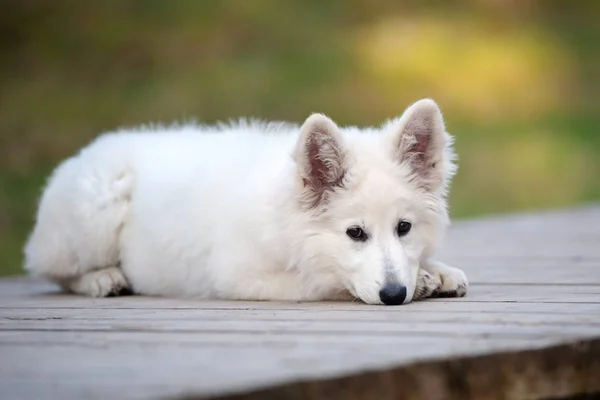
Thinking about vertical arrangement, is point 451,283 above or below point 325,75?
below

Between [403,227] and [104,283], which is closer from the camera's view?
[403,227]

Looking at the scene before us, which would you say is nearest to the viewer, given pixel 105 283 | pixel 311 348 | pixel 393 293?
pixel 311 348

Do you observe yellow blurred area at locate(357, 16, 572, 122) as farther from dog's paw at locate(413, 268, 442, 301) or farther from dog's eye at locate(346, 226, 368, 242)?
dog's eye at locate(346, 226, 368, 242)

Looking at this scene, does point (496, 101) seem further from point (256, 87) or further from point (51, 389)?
point (51, 389)

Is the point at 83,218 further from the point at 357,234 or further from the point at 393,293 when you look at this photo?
the point at 393,293

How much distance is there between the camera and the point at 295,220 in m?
4.33

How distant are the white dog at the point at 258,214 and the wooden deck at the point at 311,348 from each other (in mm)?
180

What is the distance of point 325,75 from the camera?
47.6 feet

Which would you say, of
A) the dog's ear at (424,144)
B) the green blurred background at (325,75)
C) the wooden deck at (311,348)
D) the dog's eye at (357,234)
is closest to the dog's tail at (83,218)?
the wooden deck at (311,348)

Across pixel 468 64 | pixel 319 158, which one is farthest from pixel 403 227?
pixel 468 64

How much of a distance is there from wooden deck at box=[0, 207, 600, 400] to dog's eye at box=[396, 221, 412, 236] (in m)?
0.33

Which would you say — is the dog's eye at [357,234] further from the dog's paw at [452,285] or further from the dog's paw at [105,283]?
the dog's paw at [105,283]

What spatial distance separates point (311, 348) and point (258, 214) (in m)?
1.49

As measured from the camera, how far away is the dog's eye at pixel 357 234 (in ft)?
13.7
